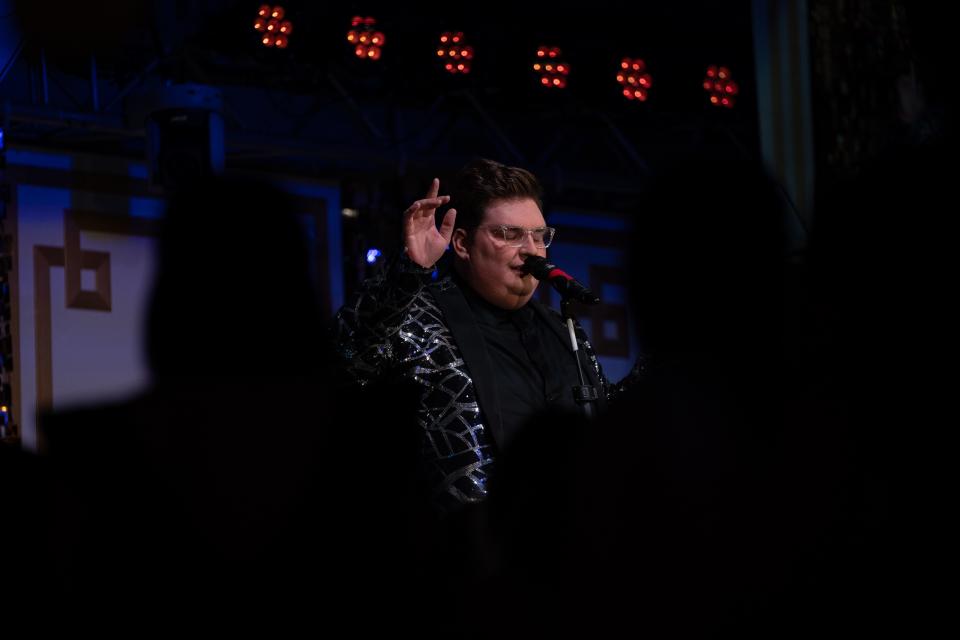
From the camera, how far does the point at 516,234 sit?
3002 mm

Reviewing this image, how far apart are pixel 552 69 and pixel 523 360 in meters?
3.38

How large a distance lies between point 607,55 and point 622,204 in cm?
94

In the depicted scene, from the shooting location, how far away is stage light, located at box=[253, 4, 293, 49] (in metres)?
5.50

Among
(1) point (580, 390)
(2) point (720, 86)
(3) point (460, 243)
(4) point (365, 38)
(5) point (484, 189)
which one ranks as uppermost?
(4) point (365, 38)

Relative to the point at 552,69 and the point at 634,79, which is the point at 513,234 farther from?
the point at 634,79

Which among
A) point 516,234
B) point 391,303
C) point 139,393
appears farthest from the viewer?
point 516,234

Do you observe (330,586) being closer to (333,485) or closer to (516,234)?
(333,485)

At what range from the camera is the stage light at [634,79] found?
6211mm

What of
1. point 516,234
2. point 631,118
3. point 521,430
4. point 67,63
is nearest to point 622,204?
point 631,118

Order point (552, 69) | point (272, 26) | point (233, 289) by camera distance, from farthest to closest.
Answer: point (552, 69), point (272, 26), point (233, 289)

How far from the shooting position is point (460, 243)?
9.93 feet

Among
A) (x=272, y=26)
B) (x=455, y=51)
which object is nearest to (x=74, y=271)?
(x=272, y=26)

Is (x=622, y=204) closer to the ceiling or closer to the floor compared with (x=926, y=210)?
closer to the ceiling

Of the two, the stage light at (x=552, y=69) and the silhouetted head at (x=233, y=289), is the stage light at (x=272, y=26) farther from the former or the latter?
the silhouetted head at (x=233, y=289)
